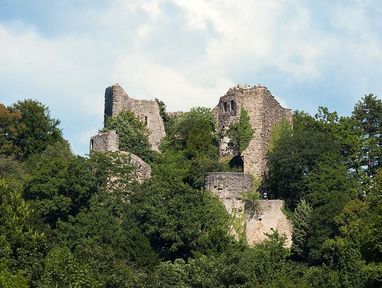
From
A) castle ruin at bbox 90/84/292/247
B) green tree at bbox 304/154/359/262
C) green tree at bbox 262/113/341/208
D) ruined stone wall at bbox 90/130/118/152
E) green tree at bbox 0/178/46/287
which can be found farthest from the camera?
ruined stone wall at bbox 90/130/118/152

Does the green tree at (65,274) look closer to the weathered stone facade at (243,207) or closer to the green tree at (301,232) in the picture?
the weathered stone facade at (243,207)

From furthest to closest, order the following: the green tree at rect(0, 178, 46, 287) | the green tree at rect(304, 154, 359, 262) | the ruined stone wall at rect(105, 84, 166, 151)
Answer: the ruined stone wall at rect(105, 84, 166, 151)
the green tree at rect(304, 154, 359, 262)
the green tree at rect(0, 178, 46, 287)

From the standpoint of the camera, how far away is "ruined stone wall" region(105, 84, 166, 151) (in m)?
64.6

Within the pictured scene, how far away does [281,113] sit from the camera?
203ft

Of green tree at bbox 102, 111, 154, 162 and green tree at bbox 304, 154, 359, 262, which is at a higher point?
green tree at bbox 102, 111, 154, 162

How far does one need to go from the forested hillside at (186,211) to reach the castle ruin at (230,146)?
53 cm

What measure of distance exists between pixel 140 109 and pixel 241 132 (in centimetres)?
645

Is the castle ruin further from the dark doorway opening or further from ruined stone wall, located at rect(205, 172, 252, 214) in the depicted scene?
the dark doorway opening

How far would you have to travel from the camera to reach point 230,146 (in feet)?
202

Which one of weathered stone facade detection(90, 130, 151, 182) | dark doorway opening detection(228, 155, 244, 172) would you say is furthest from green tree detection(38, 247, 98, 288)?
dark doorway opening detection(228, 155, 244, 172)

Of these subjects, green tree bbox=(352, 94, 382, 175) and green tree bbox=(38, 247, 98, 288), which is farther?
green tree bbox=(352, 94, 382, 175)

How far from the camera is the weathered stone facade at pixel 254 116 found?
6000 cm

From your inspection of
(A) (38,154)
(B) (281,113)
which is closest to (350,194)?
(B) (281,113)

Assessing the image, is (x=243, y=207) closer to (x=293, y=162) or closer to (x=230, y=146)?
(x=293, y=162)
